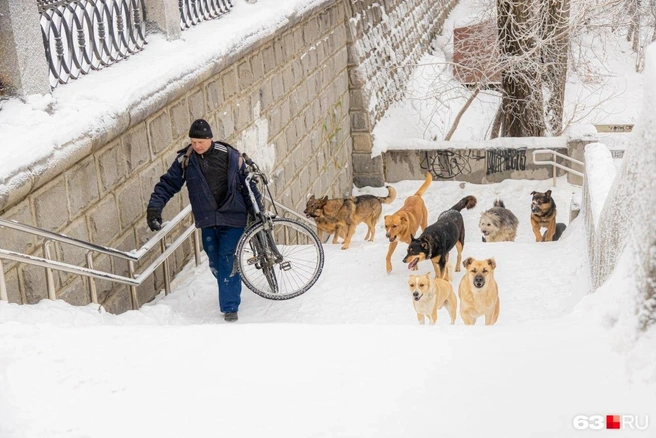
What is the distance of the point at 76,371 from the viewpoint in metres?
4.18

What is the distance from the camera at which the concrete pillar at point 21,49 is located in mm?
5879

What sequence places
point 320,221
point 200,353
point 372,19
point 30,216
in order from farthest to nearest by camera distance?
point 372,19 < point 320,221 < point 30,216 < point 200,353

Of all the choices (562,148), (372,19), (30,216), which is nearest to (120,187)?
(30,216)

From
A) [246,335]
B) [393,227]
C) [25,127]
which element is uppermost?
[25,127]

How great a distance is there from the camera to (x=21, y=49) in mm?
5984

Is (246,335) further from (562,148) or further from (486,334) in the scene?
(562,148)

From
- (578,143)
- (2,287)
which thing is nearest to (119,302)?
(2,287)

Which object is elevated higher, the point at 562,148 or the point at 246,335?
the point at 246,335

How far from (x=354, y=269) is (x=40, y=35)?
3740 millimetres

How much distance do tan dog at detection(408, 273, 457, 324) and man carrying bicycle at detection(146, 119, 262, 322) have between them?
1.42 metres

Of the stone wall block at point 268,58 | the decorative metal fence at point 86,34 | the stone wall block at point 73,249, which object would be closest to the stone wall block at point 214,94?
the decorative metal fence at point 86,34

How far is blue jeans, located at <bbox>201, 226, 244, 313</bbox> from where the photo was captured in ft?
23.2

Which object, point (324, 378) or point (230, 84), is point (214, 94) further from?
point (324, 378)

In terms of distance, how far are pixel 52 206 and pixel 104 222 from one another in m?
0.83
